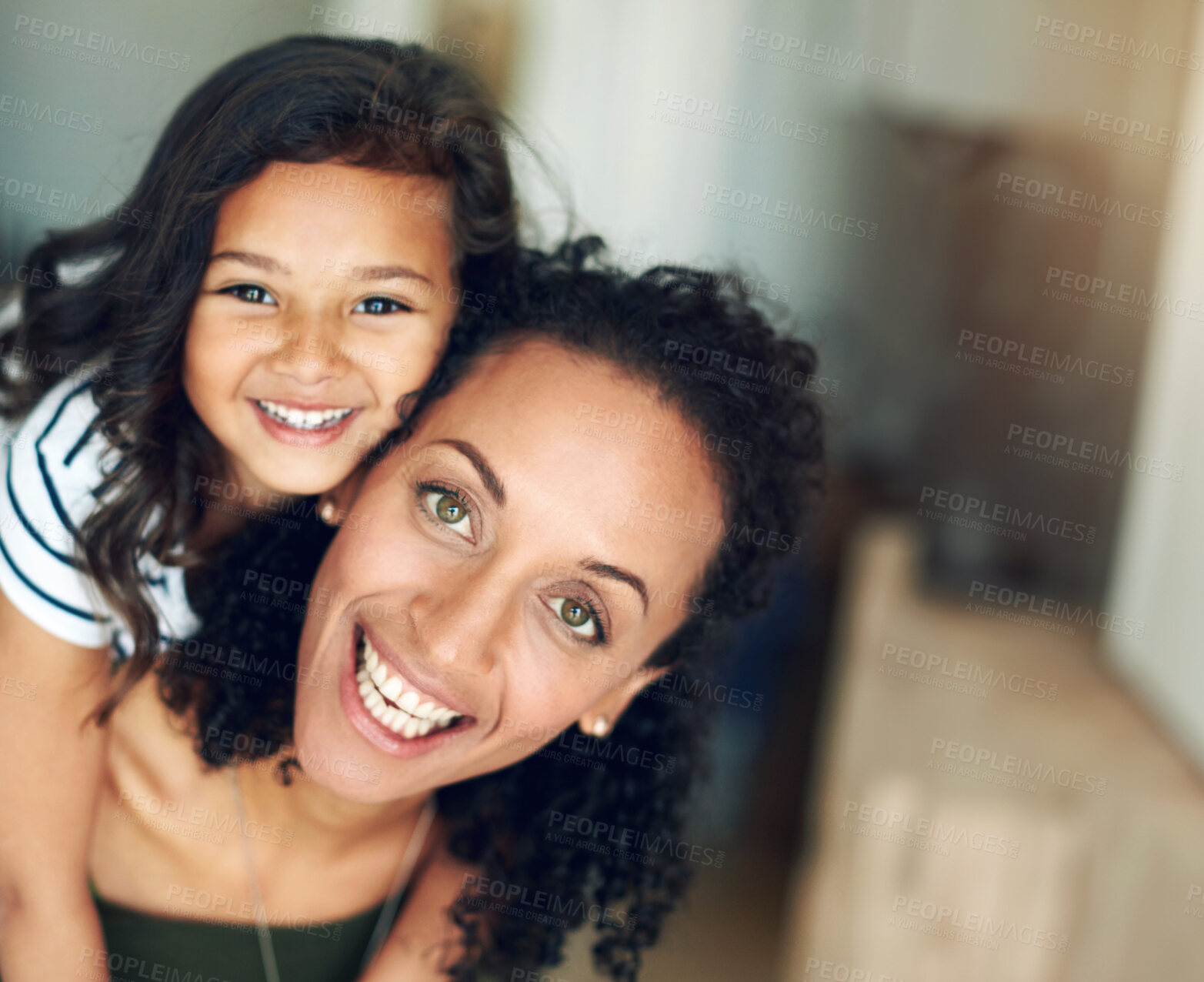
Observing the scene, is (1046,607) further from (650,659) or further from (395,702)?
(395,702)

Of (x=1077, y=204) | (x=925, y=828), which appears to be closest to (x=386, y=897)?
(x=925, y=828)

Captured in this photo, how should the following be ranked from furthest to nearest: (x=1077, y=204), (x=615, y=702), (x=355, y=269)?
1. (x=1077, y=204)
2. (x=615, y=702)
3. (x=355, y=269)

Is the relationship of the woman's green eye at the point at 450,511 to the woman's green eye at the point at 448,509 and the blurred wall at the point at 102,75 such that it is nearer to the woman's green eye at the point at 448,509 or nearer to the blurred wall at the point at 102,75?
the woman's green eye at the point at 448,509

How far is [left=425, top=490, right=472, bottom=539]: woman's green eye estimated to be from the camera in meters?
0.81

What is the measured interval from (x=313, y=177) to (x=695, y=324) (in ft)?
1.25

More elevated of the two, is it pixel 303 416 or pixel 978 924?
pixel 303 416

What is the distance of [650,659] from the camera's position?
873 millimetres

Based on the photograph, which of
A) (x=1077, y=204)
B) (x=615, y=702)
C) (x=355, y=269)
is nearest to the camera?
(x=355, y=269)

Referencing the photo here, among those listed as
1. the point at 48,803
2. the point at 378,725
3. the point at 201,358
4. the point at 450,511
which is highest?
the point at 201,358

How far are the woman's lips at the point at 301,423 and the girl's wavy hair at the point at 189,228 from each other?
80mm

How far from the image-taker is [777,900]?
3.52 ft

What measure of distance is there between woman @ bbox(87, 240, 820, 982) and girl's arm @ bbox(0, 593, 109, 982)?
0.02m

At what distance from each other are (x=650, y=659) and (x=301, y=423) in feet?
1.37

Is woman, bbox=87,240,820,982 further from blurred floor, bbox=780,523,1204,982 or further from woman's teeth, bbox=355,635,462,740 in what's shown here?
blurred floor, bbox=780,523,1204,982
